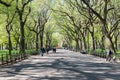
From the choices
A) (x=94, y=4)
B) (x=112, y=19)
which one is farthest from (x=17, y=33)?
(x=94, y=4)

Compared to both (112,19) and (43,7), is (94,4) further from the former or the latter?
(43,7)

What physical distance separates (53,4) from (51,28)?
47904 mm

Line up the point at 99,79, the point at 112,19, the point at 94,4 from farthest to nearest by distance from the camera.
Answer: the point at 112,19 → the point at 94,4 → the point at 99,79

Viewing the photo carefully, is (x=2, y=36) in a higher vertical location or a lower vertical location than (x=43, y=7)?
lower

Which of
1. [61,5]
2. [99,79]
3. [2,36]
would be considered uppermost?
[61,5]

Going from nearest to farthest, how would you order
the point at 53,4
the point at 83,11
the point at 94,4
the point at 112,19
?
the point at 94,4, the point at 83,11, the point at 112,19, the point at 53,4

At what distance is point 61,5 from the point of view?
225ft

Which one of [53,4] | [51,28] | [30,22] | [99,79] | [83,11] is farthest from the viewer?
[51,28]

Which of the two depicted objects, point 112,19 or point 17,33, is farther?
point 17,33

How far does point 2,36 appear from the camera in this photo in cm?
8319

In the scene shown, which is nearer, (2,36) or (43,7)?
(43,7)

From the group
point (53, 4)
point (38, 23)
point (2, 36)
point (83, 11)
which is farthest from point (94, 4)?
point (2, 36)

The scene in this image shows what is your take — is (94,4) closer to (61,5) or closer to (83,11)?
(83,11)

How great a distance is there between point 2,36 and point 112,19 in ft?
102
